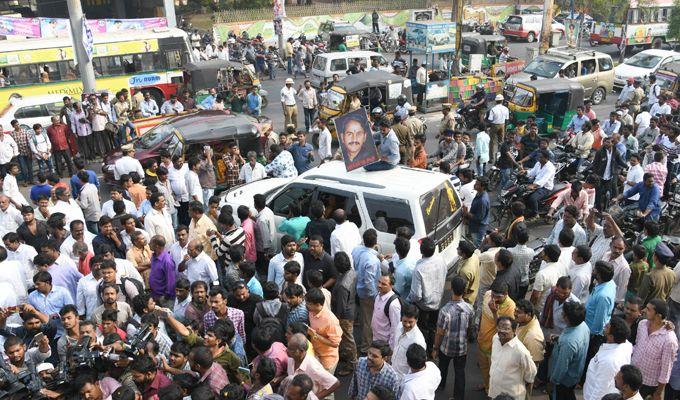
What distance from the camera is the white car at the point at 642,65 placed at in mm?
21906

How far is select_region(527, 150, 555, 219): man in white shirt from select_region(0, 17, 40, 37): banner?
18896 millimetres

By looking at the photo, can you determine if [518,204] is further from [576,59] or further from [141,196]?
[576,59]

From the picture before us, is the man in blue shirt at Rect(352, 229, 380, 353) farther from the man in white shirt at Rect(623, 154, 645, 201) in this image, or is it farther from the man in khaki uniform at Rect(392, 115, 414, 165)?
the man in khaki uniform at Rect(392, 115, 414, 165)

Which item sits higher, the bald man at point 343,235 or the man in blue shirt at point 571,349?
the bald man at point 343,235

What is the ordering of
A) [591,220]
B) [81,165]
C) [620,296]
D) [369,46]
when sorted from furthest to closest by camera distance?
[369,46], [81,165], [591,220], [620,296]

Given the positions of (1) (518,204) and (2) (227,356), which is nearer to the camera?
(2) (227,356)

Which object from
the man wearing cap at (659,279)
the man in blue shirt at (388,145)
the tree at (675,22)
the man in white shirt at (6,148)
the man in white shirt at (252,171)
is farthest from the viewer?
the tree at (675,22)

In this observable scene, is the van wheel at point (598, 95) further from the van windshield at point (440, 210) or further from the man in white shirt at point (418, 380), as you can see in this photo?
the man in white shirt at point (418, 380)

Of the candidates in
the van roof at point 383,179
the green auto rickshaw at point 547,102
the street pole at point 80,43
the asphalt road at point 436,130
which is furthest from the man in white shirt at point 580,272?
the street pole at point 80,43

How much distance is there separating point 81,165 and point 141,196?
1.27 meters

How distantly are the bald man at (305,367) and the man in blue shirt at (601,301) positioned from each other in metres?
2.71

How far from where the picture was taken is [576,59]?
1955cm

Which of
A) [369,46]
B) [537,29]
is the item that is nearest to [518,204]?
[369,46]

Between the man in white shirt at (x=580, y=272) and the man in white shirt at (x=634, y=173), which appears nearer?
the man in white shirt at (x=580, y=272)
